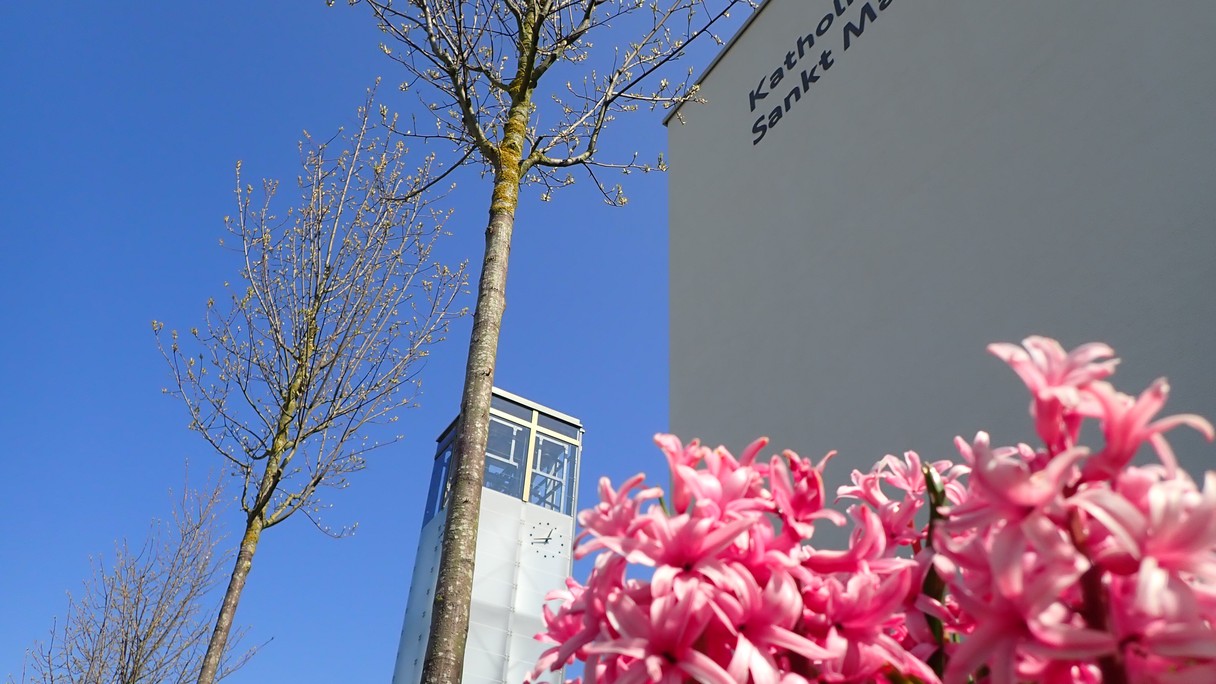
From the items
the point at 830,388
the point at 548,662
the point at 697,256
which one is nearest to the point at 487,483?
the point at 697,256

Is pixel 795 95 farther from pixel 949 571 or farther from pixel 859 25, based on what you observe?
pixel 949 571

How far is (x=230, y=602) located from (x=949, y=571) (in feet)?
16.1

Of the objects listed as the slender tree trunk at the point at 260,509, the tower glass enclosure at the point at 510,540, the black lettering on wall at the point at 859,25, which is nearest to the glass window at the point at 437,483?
the tower glass enclosure at the point at 510,540

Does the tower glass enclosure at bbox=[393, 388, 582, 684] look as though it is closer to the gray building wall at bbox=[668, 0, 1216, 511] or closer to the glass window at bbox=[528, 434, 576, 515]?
the glass window at bbox=[528, 434, 576, 515]

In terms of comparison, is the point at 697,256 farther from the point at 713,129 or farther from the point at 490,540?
the point at 490,540

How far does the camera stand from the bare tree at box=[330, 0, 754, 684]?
2.81 m

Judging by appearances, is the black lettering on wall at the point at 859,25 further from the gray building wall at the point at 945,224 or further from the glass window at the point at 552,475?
the glass window at the point at 552,475

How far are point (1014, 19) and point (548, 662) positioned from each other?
303cm

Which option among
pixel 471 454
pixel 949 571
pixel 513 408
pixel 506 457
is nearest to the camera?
pixel 949 571

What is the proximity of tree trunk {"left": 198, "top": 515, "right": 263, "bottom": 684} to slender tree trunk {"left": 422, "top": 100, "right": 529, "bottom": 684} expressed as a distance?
3.07m

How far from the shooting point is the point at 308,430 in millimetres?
5148

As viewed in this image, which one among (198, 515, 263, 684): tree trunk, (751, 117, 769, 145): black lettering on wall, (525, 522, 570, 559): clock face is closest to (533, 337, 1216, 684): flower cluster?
(751, 117, 769, 145): black lettering on wall

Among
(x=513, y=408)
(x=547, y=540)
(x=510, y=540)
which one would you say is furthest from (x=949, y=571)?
(x=513, y=408)

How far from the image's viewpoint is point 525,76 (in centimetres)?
306
